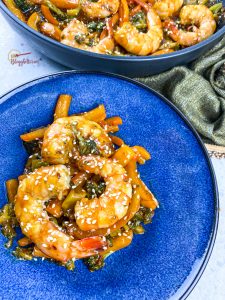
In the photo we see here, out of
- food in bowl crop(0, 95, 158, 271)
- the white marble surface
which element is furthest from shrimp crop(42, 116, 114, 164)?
the white marble surface

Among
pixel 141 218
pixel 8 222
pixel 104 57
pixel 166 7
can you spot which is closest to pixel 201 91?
pixel 166 7

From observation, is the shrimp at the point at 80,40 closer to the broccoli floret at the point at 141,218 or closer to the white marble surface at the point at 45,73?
the white marble surface at the point at 45,73

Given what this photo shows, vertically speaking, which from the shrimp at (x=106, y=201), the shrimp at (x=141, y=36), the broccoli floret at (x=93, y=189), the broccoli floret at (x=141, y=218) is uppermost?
the shrimp at (x=141, y=36)

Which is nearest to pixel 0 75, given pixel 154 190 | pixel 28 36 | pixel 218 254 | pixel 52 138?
pixel 28 36

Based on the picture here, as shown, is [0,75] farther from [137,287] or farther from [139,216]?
[137,287]

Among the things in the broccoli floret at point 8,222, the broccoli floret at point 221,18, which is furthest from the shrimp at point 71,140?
the broccoli floret at point 221,18

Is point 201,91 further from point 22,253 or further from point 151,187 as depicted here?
point 22,253
